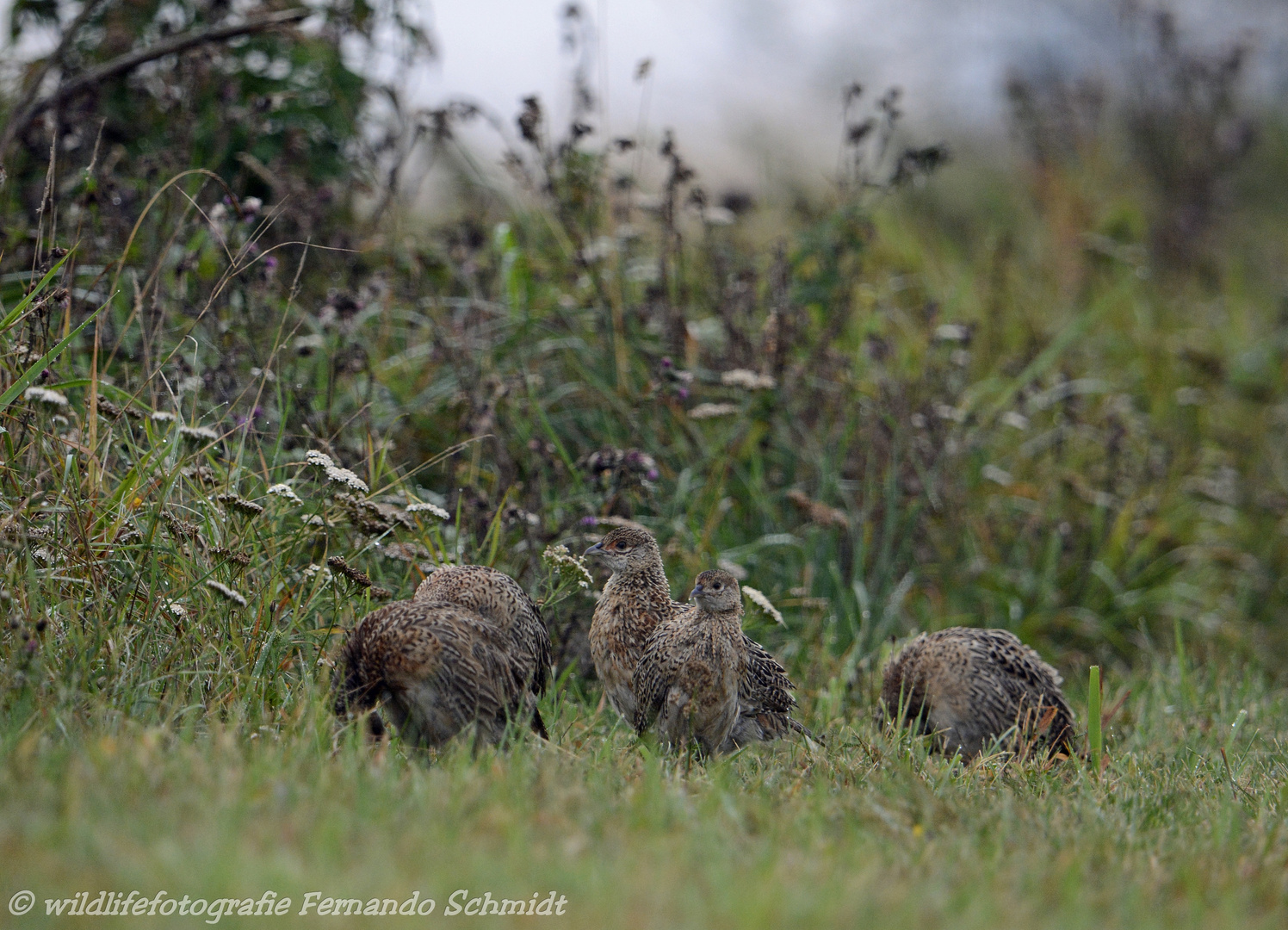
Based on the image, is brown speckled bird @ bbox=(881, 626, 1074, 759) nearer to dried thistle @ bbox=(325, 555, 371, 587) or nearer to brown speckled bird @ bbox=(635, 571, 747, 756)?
brown speckled bird @ bbox=(635, 571, 747, 756)

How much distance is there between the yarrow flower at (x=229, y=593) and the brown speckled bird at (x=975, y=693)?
8.02ft

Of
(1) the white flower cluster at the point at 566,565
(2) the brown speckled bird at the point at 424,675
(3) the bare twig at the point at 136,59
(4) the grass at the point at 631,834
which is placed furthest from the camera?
(3) the bare twig at the point at 136,59

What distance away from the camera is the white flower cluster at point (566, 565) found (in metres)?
4.58

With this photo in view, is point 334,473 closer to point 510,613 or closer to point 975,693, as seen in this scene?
point 510,613

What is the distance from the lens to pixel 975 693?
4.98 meters

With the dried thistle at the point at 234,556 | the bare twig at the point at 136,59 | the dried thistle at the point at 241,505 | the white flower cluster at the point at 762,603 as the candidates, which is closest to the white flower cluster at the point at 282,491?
the dried thistle at the point at 241,505

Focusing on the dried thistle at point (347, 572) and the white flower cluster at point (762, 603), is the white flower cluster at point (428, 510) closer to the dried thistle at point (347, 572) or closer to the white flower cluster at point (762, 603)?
the dried thistle at point (347, 572)

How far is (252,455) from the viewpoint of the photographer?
17.2 ft

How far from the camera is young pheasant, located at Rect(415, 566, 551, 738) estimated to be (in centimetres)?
431

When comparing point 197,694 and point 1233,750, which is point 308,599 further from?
point 1233,750

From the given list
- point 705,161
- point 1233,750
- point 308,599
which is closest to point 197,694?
point 308,599

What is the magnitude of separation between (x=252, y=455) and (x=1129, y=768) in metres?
3.66

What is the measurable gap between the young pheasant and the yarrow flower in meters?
0.63

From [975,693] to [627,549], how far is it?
1494 millimetres
